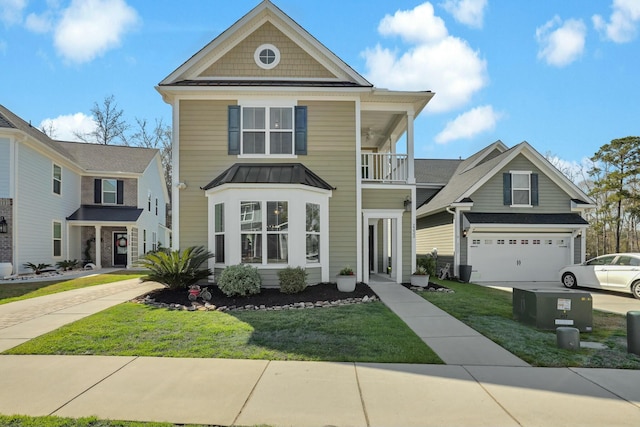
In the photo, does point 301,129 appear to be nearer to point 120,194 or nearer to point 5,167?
point 5,167

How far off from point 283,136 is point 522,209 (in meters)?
11.0

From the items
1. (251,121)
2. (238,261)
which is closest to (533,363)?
(238,261)

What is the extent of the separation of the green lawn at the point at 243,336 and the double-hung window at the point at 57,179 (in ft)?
43.9

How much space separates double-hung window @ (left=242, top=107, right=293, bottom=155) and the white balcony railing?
9.61 ft

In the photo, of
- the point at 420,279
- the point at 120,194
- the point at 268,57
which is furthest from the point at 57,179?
the point at 420,279

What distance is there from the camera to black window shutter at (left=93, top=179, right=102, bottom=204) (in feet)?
69.0

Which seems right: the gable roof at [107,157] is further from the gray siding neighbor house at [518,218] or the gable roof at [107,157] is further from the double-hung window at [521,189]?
the double-hung window at [521,189]

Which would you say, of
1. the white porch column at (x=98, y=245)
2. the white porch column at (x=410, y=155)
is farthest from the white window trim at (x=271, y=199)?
the white porch column at (x=98, y=245)

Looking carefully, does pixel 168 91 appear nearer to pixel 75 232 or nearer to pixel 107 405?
pixel 107 405

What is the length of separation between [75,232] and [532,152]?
2271 cm

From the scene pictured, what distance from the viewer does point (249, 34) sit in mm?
11883

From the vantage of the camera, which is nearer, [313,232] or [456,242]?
[313,232]

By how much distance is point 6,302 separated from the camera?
9.53 metres

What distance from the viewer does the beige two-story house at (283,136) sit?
11242 mm
